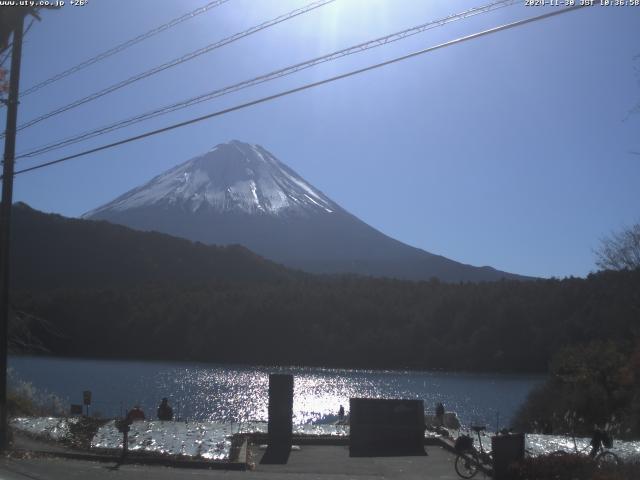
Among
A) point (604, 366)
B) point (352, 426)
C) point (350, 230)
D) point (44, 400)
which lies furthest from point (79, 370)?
point (350, 230)

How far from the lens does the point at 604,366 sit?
99.5 feet

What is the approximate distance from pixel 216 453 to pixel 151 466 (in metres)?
1.48

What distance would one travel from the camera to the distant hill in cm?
9881

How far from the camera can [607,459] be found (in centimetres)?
1405

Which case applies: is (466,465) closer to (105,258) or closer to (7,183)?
(7,183)

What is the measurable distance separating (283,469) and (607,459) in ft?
18.9

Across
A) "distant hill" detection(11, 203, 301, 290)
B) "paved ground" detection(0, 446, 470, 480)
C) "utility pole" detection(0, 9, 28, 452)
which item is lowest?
"paved ground" detection(0, 446, 470, 480)

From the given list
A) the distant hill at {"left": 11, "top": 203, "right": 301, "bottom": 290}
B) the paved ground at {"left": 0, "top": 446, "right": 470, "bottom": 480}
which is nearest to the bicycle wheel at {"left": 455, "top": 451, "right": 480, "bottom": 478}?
the paved ground at {"left": 0, "top": 446, "right": 470, "bottom": 480}

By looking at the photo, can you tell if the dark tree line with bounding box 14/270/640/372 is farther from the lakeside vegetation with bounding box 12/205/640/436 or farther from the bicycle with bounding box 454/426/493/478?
the bicycle with bounding box 454/426/493/478

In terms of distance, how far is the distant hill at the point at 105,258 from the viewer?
9881 centimetres

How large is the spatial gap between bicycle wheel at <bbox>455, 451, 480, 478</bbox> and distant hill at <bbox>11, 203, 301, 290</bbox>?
87.2 m

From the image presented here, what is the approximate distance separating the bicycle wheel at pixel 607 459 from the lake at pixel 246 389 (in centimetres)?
2203

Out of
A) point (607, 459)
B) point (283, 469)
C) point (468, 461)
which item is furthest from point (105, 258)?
point (607, 459)

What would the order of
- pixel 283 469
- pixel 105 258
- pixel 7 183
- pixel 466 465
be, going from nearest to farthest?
pixel 466 465 → pixel 283 469 → pixel 7 183 → pixel 105 258
